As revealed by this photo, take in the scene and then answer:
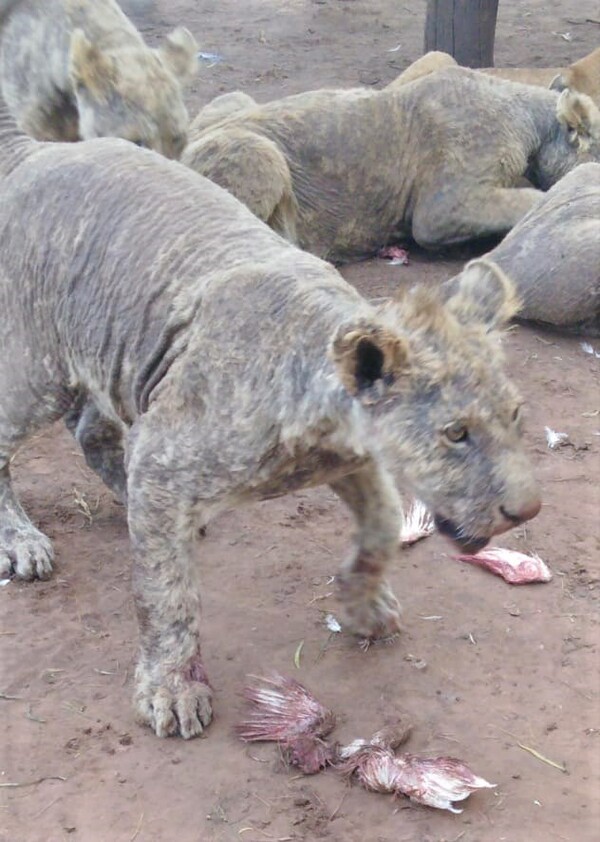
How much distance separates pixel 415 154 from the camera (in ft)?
27.5

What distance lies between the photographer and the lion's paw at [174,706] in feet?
13.2

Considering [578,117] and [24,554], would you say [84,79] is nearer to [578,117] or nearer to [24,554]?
[24,554]

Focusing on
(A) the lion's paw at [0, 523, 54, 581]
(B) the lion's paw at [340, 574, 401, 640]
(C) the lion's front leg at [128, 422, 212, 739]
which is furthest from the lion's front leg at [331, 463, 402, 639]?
(A) the lion's paw at [0, 523, 54, 581]

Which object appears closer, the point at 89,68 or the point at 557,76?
the point at 89,68

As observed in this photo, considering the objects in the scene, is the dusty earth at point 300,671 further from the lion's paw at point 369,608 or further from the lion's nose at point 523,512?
the lion's nose at point 523,512

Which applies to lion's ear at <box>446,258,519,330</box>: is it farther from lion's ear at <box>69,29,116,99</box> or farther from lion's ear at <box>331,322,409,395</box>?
lion's ear at <box>69,29,116,99</box>

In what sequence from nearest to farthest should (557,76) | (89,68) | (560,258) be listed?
(89,68) → (560,258) → (557,76)

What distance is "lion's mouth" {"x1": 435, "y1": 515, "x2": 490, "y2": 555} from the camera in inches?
138

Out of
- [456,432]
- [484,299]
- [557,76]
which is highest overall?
[484,299]

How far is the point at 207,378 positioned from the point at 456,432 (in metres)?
0.87

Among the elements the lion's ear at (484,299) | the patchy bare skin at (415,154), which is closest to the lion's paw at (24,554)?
the lion's ear at (484,299)

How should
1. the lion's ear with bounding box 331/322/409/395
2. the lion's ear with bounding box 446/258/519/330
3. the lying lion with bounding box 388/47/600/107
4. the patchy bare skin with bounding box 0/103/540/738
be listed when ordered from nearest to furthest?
1. the lion's ear with bounding box 331/322/409/395
2. the patchy bare skin with bounding box 0/103/540/738
3. the lion's ear with bounding box 446/258/519/330
4. the lying lion with bounding box 388/47/600/107

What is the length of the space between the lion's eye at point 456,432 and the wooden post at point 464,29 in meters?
8.52

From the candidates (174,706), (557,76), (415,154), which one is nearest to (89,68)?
(415,154)
